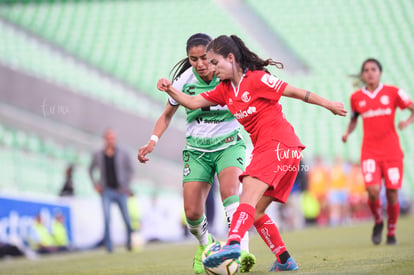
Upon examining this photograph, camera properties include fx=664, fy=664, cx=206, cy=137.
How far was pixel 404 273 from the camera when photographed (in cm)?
452

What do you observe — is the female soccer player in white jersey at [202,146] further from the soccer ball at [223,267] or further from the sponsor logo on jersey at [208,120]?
the soccer ball at [223,267]

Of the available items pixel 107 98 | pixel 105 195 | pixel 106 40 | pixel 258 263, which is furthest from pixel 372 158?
pixel 106 40

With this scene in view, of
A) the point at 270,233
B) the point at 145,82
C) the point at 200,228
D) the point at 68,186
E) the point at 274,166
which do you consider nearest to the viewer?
the point at 274,166

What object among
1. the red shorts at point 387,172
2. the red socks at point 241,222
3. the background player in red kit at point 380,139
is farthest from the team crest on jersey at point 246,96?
the red shorts at point 387,172

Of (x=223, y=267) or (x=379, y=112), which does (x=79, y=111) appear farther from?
(x=223, y=267)

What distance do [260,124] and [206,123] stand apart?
1027 mm

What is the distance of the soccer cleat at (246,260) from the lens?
5.17 m

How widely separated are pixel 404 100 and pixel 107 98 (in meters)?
14.4

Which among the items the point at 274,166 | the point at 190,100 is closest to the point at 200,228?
the point at 190,100

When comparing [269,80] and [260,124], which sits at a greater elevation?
[269,80]

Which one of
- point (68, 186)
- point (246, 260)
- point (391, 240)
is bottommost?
point (391, 240)

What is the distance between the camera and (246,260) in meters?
5.18

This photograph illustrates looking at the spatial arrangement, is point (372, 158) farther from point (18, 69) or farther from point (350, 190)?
point (18, 69)

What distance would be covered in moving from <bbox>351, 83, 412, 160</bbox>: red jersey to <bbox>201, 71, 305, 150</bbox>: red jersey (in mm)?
3736
